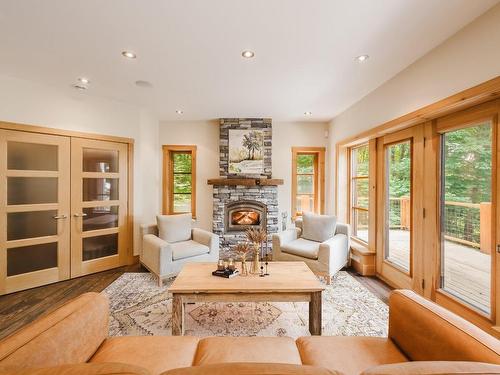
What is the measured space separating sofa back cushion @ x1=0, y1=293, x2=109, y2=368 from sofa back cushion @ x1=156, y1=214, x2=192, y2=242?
7.58 feet

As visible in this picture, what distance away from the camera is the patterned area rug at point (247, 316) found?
229 centimetres

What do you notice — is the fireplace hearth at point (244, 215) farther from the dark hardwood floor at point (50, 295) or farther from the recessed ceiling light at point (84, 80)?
the recessed ceiling light at point (84, 80)

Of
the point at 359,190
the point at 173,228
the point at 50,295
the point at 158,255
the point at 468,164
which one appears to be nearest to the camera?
the point at 468,164

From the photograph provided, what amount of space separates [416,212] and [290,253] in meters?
1.70

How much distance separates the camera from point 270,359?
1.30m

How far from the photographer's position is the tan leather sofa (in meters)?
1.05

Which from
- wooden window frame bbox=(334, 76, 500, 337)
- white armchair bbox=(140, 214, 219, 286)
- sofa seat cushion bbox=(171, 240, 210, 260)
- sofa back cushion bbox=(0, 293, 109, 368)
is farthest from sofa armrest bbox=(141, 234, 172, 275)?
wooden window frame bbox=(334, 76, 500, 337)

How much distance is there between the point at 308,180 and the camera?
5.36 metres

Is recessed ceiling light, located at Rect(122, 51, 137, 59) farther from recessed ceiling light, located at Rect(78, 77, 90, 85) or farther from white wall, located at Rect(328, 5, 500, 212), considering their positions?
white wall, located at Rect(328, 5, 500, 212)

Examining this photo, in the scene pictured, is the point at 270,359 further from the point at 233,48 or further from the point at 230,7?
the point at 233,48

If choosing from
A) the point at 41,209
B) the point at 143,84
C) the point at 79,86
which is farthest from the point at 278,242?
the point at 79,86

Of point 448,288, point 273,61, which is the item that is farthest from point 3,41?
point 448,288

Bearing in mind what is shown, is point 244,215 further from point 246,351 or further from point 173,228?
point 246,351

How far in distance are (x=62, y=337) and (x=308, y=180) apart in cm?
480
